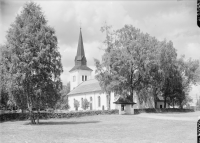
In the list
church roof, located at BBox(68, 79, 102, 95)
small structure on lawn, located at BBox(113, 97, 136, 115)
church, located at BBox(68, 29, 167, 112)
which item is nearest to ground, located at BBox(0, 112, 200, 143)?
small structure on lawn, located at BBox(113, 97, 136, 115)

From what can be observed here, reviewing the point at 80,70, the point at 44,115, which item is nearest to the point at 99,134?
the point at 44,115

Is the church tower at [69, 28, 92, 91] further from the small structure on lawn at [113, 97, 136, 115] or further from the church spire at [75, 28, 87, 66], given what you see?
the small structure on lawn at [113, 97, 136, 115]

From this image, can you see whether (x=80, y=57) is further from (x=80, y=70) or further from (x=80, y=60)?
(x=80, y=70)

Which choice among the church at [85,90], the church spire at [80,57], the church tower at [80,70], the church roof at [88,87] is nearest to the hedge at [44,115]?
the church at [85,90]

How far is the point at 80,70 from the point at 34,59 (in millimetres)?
72870

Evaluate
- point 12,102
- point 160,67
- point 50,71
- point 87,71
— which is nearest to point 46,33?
point 50,71

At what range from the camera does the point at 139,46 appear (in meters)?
47.5

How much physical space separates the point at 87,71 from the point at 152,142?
88.0 metres

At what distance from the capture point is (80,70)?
9875 cm

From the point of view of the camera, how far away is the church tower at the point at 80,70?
9850 centimetres

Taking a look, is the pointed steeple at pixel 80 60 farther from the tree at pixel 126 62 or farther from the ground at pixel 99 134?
the ground at pixel 99 134

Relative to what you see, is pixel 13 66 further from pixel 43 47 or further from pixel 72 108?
pixel 72 108

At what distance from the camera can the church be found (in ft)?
234

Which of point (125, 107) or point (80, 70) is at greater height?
point (80, 70)
